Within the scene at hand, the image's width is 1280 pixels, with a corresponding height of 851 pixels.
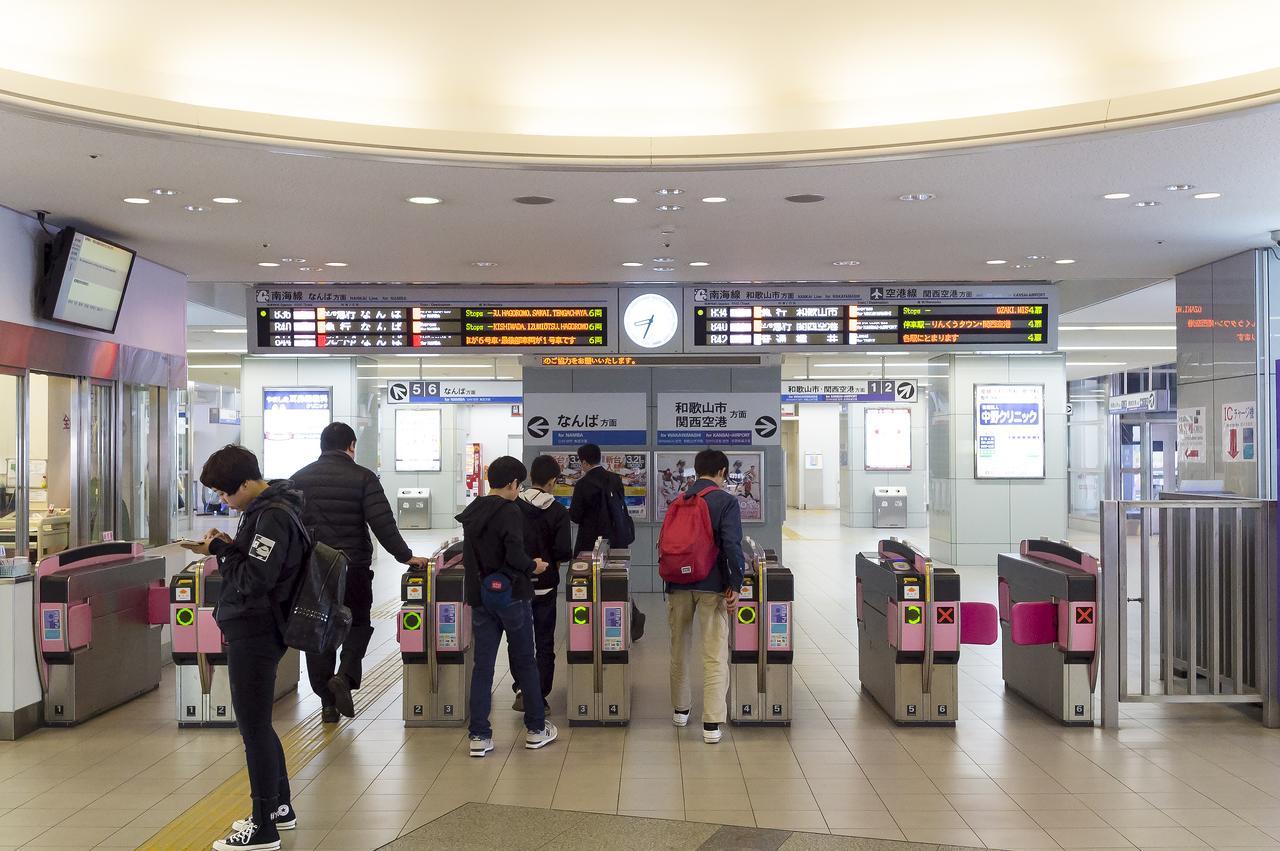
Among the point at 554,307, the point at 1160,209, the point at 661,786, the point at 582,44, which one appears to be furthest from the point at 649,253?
the point at 661,786

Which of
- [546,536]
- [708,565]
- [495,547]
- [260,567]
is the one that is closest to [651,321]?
[546,536]

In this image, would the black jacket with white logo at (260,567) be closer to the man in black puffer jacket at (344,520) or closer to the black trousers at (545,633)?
the man in black puffer jacket at (344,520)

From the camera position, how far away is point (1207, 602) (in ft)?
22.7

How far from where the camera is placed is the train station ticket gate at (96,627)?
20.1 feet

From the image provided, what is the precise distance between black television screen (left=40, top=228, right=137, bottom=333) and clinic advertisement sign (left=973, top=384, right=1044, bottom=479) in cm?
1114

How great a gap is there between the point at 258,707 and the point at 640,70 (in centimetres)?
336

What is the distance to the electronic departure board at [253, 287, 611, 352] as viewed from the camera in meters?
8.42

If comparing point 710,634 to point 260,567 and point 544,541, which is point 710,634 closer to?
point 544,541

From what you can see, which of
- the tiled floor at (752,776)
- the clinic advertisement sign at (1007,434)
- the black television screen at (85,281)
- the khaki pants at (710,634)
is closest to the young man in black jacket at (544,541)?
the tiled floor at (752,776)

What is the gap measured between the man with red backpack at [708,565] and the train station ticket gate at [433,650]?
1.25 m

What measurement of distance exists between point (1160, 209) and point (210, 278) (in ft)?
22.2

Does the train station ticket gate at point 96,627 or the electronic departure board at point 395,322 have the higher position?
the electronic departure board at point 395,322

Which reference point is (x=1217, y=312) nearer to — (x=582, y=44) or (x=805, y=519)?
(x=582, y=44)

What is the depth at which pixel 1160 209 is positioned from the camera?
6059 mm
